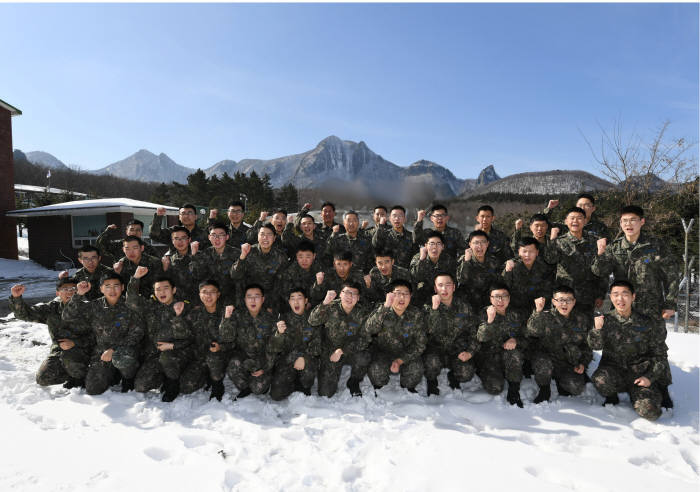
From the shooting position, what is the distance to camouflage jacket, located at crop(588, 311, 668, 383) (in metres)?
4.53

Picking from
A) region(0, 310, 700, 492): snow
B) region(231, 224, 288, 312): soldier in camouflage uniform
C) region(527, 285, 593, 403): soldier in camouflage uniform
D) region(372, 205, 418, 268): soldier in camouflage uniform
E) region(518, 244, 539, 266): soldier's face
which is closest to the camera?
region(0, 310, 700, 492): snow

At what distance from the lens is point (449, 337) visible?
198 inches

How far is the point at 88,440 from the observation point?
3.76 meters

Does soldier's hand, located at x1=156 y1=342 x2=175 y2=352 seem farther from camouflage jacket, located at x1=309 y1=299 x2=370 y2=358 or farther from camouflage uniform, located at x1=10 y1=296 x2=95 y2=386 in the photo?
camouflage jacket, located at x1=309 y1=299 x2=370 y2=358

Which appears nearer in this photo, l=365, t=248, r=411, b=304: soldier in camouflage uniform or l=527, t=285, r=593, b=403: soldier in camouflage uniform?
l=527, t=285, r=593, b=403: soldier in camouflage uniform

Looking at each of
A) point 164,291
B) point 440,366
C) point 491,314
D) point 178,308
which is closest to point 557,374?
point 491,314

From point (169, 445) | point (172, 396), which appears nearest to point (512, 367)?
point (169, 445)

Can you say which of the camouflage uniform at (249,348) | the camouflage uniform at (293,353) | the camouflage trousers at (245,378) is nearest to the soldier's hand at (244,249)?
the camouflage uniform at (249,348)

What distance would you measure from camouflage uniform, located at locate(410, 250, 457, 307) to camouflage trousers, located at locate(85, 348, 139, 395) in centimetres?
417

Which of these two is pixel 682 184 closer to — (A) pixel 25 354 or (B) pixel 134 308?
(B) pixel 134 308

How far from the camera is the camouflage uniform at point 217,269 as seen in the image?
20.0ft

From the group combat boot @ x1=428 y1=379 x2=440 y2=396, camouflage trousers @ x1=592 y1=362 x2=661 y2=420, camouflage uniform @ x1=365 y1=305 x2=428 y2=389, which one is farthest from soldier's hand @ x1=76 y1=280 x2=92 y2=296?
camouflage trousers @ x1=592 y1=362 x2=661 y2=420

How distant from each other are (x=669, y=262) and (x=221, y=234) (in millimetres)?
6632

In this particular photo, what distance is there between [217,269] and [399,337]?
3278mm
